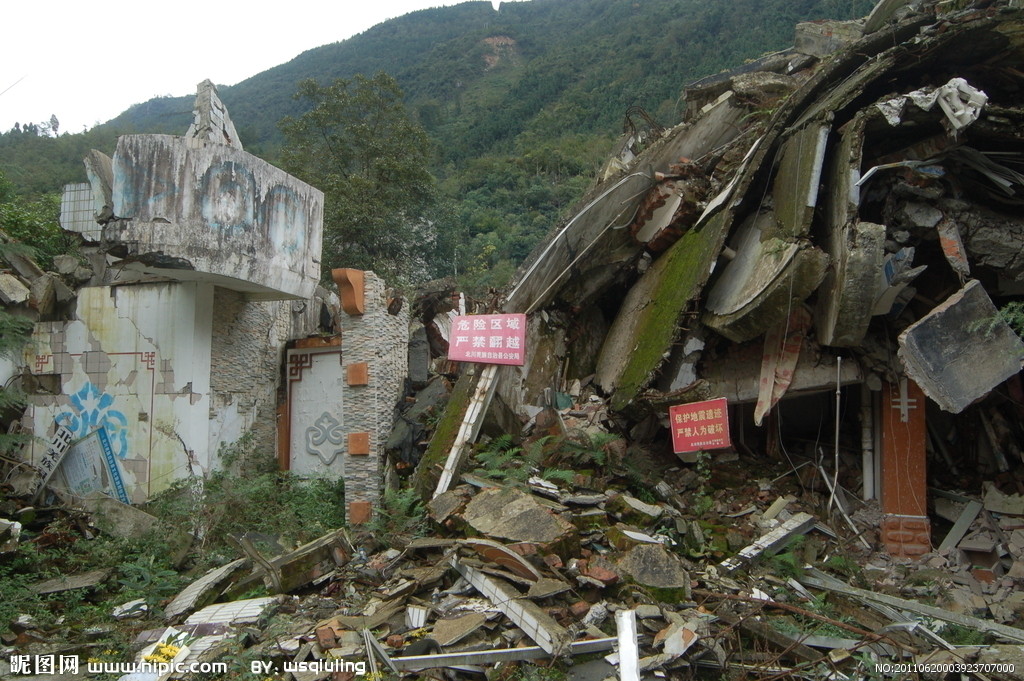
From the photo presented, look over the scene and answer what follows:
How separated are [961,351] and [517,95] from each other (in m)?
40.4

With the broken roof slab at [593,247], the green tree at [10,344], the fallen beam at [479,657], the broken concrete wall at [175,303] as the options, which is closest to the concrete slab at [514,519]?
the fallen beam at [479,657]

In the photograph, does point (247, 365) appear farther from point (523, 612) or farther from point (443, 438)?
point (523, 612)

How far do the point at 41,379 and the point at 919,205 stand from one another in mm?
11172

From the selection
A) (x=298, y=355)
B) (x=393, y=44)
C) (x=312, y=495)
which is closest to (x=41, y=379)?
(x=298, y=355)

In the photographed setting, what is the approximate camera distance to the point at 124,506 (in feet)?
27.8

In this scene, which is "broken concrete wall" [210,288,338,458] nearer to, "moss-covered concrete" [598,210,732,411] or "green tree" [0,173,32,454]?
"green tree" [0,173,32,454]

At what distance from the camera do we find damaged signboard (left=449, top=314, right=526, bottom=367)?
8.19 meters

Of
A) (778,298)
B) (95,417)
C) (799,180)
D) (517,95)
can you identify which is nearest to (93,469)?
(95,417)

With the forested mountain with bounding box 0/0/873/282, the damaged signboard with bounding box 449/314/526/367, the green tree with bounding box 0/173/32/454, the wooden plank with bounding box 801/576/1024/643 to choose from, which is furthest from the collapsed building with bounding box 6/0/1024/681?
the forested mountain with bounding box 0/0/873/282

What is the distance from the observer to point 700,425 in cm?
711

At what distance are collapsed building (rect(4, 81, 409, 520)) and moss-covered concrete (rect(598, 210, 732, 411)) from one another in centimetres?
285

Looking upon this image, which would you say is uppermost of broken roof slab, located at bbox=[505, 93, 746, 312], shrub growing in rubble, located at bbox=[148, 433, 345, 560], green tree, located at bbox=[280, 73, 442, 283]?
green tree, located at bbox=[280, 73, 442, 283]

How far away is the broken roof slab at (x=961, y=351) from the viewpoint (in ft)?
20.8

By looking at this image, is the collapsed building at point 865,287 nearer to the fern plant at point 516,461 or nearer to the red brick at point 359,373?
the fern plant at point 516,461
